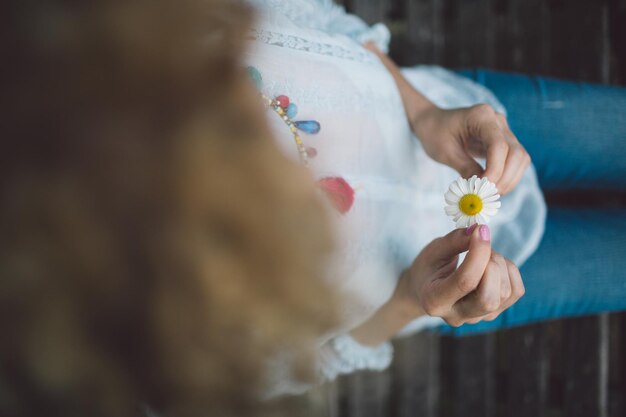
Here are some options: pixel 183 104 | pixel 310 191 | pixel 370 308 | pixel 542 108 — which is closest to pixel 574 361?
pixel 542 108

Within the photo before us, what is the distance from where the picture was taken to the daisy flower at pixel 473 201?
63cm

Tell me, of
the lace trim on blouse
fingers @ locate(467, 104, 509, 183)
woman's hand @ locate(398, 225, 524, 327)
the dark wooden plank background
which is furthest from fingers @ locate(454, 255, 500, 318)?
the dark wooden plank background

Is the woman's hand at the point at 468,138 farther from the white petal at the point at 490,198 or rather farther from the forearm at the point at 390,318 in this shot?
the forearm at the point at 390,318

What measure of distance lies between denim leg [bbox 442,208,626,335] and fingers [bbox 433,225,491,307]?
411 mm

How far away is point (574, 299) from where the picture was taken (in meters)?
1.03

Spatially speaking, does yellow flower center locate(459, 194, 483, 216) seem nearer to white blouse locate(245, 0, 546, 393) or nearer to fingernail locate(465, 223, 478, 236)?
fingernail locate(465, 223, 478, 236)

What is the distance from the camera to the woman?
67cm

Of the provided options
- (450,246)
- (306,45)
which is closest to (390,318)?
(450,246)

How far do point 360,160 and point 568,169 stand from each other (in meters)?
0.58

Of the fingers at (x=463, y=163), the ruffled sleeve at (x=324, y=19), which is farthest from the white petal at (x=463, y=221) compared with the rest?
the ruffled sleeve at (x=324, y=19)

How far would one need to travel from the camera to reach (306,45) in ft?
2.40

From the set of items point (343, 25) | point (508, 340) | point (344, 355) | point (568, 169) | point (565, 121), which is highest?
point (343, 25)

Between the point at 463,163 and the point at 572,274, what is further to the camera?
the point at 572,274

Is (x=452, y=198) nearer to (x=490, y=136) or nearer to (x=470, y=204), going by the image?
(x=470, y=204)
